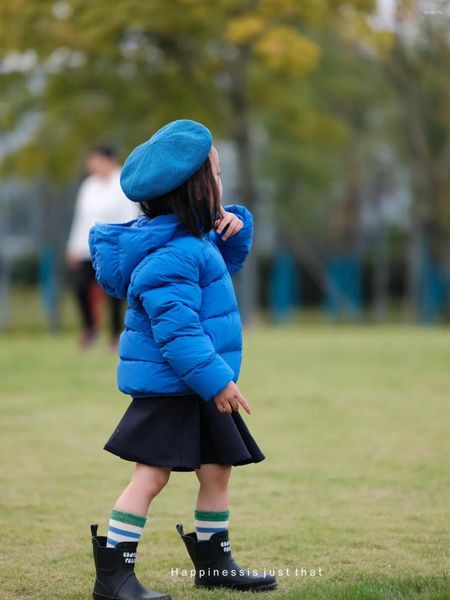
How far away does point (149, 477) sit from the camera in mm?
3576

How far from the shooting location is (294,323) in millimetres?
25469

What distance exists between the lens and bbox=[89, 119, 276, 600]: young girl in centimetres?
350

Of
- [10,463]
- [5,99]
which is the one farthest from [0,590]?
[5,99]

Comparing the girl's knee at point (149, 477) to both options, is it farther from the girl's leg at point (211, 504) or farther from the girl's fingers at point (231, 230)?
the girl's fingers at point (231, 230)

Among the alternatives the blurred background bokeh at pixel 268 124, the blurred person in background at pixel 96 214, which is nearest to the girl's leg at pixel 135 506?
the blurred person in background at pixel 96 214

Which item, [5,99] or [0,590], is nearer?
[0,590]

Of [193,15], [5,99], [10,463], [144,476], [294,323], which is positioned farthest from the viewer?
[294,323]

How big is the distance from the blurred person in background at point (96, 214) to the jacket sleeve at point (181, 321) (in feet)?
21.6

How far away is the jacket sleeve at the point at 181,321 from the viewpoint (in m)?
3.46

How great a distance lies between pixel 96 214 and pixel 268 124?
14.7 m

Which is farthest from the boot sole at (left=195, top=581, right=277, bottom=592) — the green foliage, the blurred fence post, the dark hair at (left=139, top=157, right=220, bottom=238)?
the blurred fence post

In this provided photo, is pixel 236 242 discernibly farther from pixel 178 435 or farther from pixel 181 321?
pixel 178 435

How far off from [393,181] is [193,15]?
1439 cm

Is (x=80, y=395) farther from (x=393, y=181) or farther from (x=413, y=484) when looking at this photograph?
(x=393, y=181)
